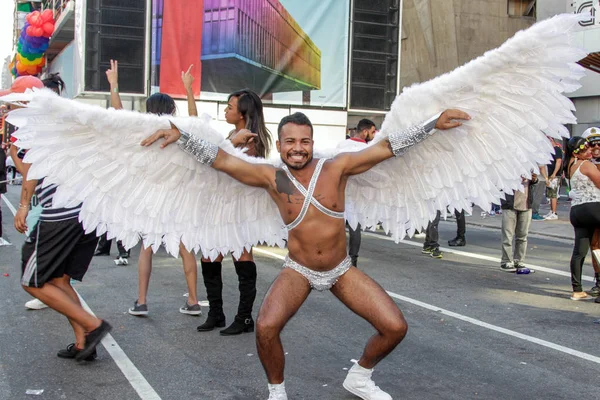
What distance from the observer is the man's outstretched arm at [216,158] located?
12.7 ft

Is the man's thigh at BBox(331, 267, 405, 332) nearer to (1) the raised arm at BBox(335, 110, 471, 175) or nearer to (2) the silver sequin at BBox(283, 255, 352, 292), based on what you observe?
(2) the silver sequin at BBox(283, 255, 352, 292)

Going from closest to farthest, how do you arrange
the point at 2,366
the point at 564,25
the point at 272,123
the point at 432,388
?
the point at 564,25 → the point at 432,388 → the point at 2,366 → the point at 272,123

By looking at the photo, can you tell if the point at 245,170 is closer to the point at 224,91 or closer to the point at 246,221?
the point at 246,221

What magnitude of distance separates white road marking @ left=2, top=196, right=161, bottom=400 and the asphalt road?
1 cm

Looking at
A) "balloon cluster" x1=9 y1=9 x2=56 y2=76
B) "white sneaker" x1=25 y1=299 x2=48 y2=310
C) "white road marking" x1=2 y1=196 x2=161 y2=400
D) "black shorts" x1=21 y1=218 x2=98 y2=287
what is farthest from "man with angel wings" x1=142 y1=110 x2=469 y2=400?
"balloon cluster" x1=9 y1=9 x2=56 y2=76

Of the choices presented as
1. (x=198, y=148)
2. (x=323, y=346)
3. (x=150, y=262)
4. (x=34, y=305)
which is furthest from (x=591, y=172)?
(x=34, y=305)

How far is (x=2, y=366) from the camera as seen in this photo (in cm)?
469

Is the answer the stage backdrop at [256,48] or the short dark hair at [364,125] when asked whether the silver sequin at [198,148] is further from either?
the stage backdrop at [256,48]

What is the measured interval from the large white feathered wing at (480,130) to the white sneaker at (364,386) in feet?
3.20

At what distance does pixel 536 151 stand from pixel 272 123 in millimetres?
8094

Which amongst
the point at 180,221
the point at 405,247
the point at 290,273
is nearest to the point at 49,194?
the point at 180,221

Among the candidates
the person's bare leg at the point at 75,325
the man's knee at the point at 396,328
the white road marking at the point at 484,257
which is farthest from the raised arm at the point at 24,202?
the white road marking at the point at 484,257

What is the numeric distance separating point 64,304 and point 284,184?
182cm

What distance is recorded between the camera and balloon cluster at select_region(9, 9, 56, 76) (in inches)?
809
